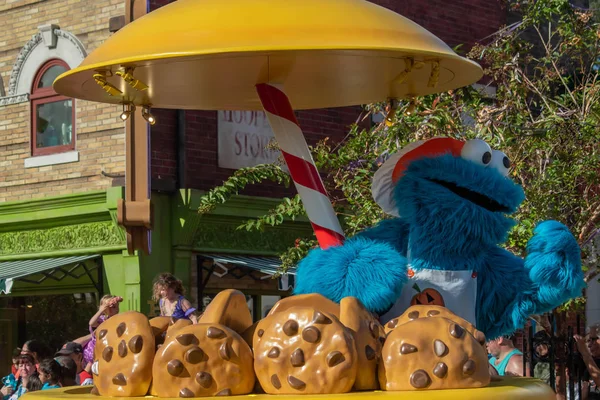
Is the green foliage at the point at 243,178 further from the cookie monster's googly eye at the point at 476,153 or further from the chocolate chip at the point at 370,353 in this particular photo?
the chocolate chip at the point at 370,353

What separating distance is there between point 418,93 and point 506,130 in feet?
11.6

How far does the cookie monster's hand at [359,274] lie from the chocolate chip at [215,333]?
0.94 metres

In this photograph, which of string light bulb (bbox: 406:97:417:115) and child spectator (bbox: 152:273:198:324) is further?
child spectator (bbox: 152:273:198:324)

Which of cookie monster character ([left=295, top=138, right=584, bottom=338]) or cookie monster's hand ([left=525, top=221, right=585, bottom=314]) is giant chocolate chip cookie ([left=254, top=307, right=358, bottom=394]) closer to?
cookie monster character ([left=295, top=138, right=584, bottom=338])

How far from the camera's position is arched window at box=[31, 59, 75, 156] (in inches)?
516

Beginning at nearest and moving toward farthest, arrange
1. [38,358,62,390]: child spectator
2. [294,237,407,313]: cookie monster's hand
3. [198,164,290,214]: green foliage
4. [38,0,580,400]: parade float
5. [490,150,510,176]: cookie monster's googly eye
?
[38,0,580,400]: parade float < [294,237,407,313]: cookie monster's hand < [490,150,510,176]: cookie monster's googly eye < [38,358,62,390]: child spectator < [198,164,290,214]: green foliage

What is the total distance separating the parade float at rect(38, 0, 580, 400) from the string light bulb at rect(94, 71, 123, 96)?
25mm

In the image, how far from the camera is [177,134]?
12734 mm

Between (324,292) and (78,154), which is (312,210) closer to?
(324,292)

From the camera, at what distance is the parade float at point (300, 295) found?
8.98 feet

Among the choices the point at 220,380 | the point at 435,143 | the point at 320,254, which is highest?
the point at 435,143

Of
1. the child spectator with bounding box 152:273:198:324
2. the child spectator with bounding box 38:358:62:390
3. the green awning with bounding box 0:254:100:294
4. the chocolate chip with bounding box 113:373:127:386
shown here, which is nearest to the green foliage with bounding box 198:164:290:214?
the child spectator with bounding box 152:273:198:324

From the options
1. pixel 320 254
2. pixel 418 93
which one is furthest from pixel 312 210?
pixel 418 93

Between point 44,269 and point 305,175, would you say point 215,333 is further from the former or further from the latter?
point 44,269
